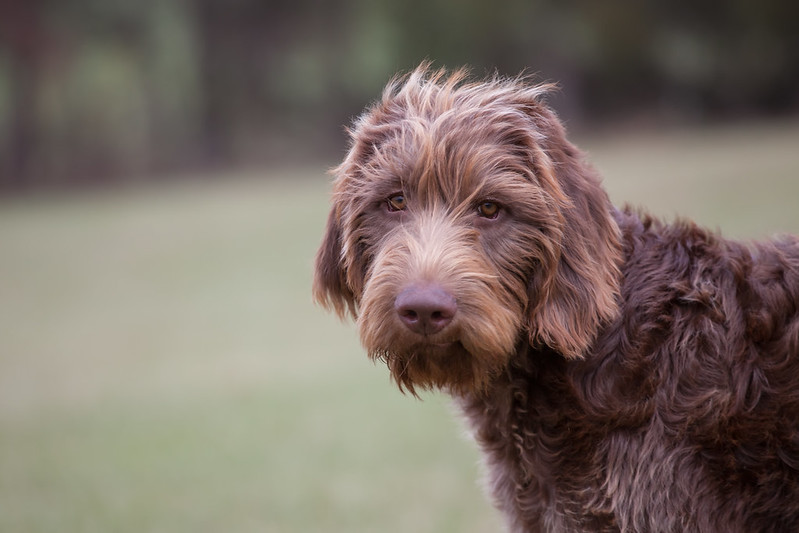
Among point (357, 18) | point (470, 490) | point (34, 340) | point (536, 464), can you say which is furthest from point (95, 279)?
point (357, 18)

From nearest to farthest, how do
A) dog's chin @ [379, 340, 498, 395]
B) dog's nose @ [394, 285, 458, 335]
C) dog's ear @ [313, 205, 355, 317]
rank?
dog's nose @ [394, 285, 458, 335] → dog's chin @ [379, 340, 498, 395] → dog's ear @ [313, 205, 355, 317]

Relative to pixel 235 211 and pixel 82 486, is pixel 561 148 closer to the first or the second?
pixel 82 486

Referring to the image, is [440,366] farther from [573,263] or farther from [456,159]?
[456,159]

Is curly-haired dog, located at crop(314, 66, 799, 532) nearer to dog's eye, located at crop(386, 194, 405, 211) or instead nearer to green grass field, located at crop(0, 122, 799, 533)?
dog's eye, located at crop(386, 194, 405, 211)

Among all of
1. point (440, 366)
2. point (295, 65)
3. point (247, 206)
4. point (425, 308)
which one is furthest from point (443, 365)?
point (295, 65)

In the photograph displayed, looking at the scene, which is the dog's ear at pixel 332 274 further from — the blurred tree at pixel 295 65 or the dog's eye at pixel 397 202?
the blurred tree at pixel 295 65

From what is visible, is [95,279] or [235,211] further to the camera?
[235,211]

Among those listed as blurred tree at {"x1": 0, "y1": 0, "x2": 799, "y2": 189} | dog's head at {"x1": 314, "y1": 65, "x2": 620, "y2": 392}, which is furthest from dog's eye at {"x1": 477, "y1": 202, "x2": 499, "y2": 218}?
blurred tree at {"x1": 0, "y1": 0, "x2": 799, "y2": 189}

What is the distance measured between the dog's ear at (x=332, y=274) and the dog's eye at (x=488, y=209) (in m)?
0.66

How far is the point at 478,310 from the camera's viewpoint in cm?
295

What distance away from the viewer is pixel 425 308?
2.90 meters

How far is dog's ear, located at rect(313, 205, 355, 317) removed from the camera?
11.7 feet

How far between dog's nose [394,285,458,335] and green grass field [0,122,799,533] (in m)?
1.06

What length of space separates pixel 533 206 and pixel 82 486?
18.8ft
